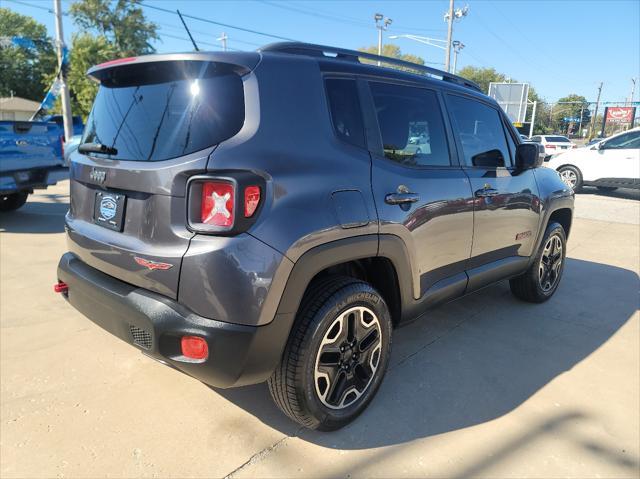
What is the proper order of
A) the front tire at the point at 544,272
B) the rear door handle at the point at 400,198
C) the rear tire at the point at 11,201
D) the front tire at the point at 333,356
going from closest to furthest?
the front tire at the point at 333,356, the rear door handle at the point at 400,198, the front tire at the point at 544,272, the rear tire at the point at 11,201

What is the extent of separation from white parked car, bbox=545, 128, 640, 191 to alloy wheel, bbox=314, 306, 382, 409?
10478 millimetres

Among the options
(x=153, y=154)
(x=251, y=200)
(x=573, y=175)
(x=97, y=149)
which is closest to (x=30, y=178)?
(x=97, y=149)

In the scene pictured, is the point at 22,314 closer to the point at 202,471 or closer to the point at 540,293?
the point at 202,471

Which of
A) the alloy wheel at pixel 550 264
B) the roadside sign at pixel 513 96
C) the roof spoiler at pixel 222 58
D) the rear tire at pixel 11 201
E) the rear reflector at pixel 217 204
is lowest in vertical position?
the rear tire at pixel 11 201

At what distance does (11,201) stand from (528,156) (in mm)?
7715

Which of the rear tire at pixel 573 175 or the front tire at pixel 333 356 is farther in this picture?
the rear tire at pixel 573 175

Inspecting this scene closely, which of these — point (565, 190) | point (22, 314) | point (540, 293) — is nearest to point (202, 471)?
point (22, 314)

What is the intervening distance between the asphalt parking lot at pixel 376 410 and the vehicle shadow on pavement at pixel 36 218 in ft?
9.27

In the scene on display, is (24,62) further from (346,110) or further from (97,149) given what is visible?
(346,110)

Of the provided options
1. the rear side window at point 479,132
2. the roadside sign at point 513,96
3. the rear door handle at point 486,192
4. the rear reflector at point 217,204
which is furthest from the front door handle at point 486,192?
the roadside sign at point 513,96

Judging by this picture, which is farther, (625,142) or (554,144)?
(554,144)

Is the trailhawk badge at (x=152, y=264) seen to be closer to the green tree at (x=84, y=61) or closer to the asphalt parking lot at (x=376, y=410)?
the asphalt parking lot at (x=376, y=410)

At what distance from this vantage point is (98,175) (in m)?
2.39

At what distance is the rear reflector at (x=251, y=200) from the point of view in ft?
6.28
